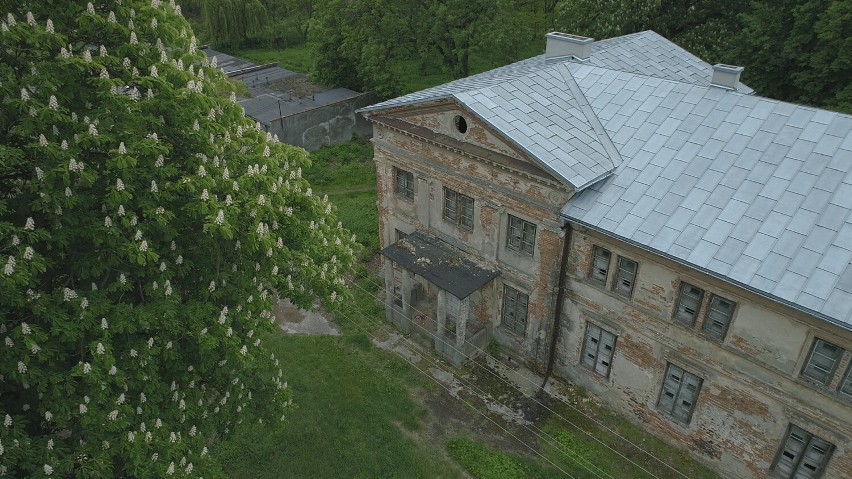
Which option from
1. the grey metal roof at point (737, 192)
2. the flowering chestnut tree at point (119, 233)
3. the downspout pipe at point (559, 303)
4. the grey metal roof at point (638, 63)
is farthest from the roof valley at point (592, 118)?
the flowering chestnut tree at point (119, 233)

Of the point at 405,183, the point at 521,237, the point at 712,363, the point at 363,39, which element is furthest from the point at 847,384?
the point at 363,39

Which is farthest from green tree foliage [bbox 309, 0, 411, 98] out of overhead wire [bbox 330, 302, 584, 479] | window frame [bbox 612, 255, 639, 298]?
window frame [bbox 612, 255, 639, 298]

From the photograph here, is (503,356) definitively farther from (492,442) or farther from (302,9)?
(302,9)

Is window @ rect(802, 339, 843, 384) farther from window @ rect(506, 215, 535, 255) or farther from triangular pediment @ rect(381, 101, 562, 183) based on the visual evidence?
window @ rect(506, 215, 535, 255)

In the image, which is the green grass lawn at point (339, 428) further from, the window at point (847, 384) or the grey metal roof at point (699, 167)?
the window at point (847, 384)

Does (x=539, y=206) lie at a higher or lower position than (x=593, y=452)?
higher

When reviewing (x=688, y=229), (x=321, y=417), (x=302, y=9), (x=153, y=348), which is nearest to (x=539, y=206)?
(x=688, y=229)
